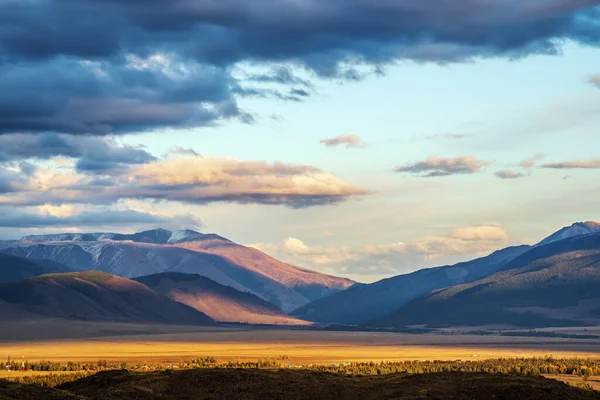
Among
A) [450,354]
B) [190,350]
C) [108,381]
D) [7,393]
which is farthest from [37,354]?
[7,393]

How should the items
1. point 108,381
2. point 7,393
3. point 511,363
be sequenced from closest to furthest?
point 7,393, point 108,381, point 511,363

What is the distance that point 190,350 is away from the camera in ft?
641

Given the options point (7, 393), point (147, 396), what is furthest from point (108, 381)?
point (7, 393)

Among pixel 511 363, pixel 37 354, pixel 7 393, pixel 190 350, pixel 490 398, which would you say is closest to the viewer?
pixel 7 393

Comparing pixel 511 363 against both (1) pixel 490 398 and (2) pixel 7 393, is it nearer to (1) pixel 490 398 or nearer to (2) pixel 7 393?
(1) pixel 490 398

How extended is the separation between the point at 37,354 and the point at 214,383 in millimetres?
106507

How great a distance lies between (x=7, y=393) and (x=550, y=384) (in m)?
39.2

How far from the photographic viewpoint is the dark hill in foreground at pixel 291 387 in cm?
7138

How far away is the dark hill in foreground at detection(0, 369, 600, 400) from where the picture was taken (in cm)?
7138

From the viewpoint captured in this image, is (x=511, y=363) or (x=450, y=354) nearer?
(x=511, y=363)

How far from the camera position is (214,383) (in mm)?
78250

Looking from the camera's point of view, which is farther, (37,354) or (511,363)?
(37,354)

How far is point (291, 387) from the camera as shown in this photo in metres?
77.9

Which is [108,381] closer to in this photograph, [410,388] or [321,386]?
[321,386]
